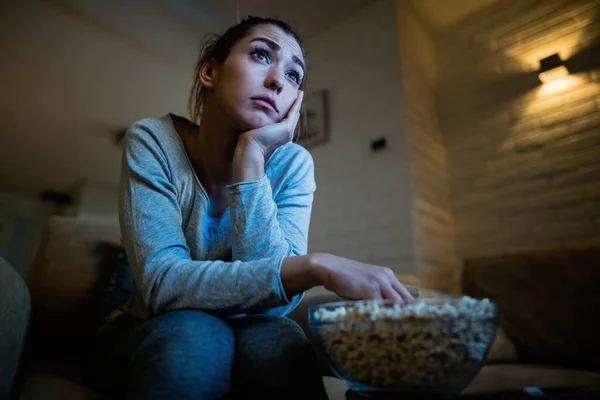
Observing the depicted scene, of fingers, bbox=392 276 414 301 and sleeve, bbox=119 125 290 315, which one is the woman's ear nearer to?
sleeve, bbox=119 125 290 315

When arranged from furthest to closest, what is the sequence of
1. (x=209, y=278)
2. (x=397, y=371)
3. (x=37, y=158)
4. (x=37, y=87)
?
(x=37, y=158)
(x=37, y=87)
(x=209, y=278)
(x=397, y=371)

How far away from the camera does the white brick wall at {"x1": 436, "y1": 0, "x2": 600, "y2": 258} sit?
6.63 feet

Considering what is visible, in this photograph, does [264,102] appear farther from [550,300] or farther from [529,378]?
[550,300]

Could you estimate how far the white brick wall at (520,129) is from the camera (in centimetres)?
202

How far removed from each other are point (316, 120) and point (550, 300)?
64.7 inches

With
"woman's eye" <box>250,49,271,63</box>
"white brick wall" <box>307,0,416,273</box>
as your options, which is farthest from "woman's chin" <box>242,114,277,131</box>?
"white brick wall" <box>307,0,416,273</box>

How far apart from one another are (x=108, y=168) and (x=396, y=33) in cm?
360

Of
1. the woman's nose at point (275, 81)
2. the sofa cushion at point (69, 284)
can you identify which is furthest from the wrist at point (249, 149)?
the sofa cushion at point (69, 284)

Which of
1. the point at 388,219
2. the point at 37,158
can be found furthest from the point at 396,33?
the point at 37,158

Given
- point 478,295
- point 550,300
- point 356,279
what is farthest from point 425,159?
point 356,279

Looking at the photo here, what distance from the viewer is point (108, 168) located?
468 centimetres

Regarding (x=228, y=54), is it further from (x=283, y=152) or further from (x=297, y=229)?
(x=297, y=229)

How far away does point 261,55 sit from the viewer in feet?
2.72

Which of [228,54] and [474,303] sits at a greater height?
[228,54]
